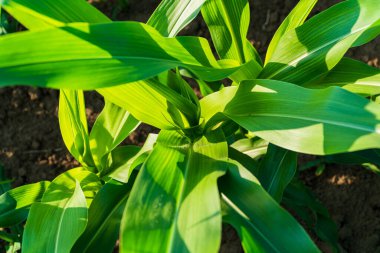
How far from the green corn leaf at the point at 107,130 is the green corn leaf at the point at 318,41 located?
1.09 ft

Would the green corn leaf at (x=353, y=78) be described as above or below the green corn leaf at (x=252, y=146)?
above

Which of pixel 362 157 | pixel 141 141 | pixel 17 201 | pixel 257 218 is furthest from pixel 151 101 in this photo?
pixel 141 141

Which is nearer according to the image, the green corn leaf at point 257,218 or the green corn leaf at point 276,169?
the green corn leaf at point 257,218

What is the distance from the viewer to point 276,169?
3.48ft

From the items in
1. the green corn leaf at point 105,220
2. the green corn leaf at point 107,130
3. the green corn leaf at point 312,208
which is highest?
the green corn leaf at point 107,130

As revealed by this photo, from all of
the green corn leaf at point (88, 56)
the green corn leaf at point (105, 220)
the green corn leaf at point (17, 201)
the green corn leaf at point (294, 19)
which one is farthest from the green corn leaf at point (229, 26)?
the green corn leaf at point (17, 201)

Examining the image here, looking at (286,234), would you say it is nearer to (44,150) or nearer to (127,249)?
(127,249)

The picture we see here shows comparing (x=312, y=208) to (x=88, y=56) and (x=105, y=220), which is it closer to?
(x=105, y=220)

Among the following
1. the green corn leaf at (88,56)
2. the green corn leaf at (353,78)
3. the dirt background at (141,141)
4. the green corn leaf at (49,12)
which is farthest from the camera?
the dirt background at (141,141)

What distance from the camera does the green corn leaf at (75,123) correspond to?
111 cm

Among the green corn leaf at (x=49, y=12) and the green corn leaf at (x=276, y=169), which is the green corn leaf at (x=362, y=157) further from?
the green corn leaf at (x=49, y=12)

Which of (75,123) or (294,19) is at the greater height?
(294,19)

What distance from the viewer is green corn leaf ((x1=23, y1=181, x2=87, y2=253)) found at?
0.93 metres

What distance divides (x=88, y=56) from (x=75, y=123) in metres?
0.40
